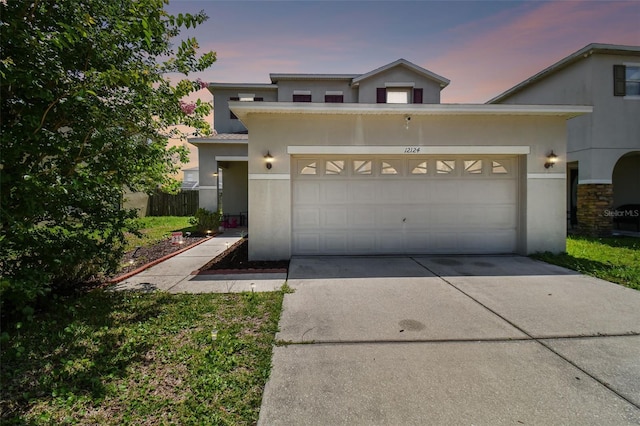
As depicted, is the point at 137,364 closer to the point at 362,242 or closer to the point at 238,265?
the point at 238,265

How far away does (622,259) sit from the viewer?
6.61 m

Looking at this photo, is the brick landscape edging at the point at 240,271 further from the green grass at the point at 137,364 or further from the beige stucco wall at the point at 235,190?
the beige stucco wall at the point at 235,190

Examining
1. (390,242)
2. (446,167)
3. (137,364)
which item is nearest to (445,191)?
(446,167)

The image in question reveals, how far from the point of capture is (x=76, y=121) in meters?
3.54

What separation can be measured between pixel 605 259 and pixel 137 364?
9100 millimetres

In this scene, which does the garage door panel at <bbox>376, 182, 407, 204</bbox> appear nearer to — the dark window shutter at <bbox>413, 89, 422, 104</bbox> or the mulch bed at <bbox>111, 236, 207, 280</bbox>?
the mulch bed at <bbox>111, 236, 207, 280</bbox>

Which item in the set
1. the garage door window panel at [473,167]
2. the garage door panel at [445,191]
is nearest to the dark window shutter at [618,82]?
the garage door window panel at [473,167]

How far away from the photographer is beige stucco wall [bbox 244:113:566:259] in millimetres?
6566

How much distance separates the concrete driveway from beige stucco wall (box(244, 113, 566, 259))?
6.52 ft

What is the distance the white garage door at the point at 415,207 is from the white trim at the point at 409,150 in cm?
32

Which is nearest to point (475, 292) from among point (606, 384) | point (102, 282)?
point (606, 384)

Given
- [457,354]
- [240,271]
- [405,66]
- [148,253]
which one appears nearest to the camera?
[457,354]

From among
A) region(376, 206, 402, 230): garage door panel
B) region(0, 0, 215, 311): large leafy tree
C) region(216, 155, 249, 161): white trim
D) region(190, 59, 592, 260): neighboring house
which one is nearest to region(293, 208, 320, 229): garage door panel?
region(190, 59, 592, 260): neighboring house

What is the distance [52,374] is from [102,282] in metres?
2.98
